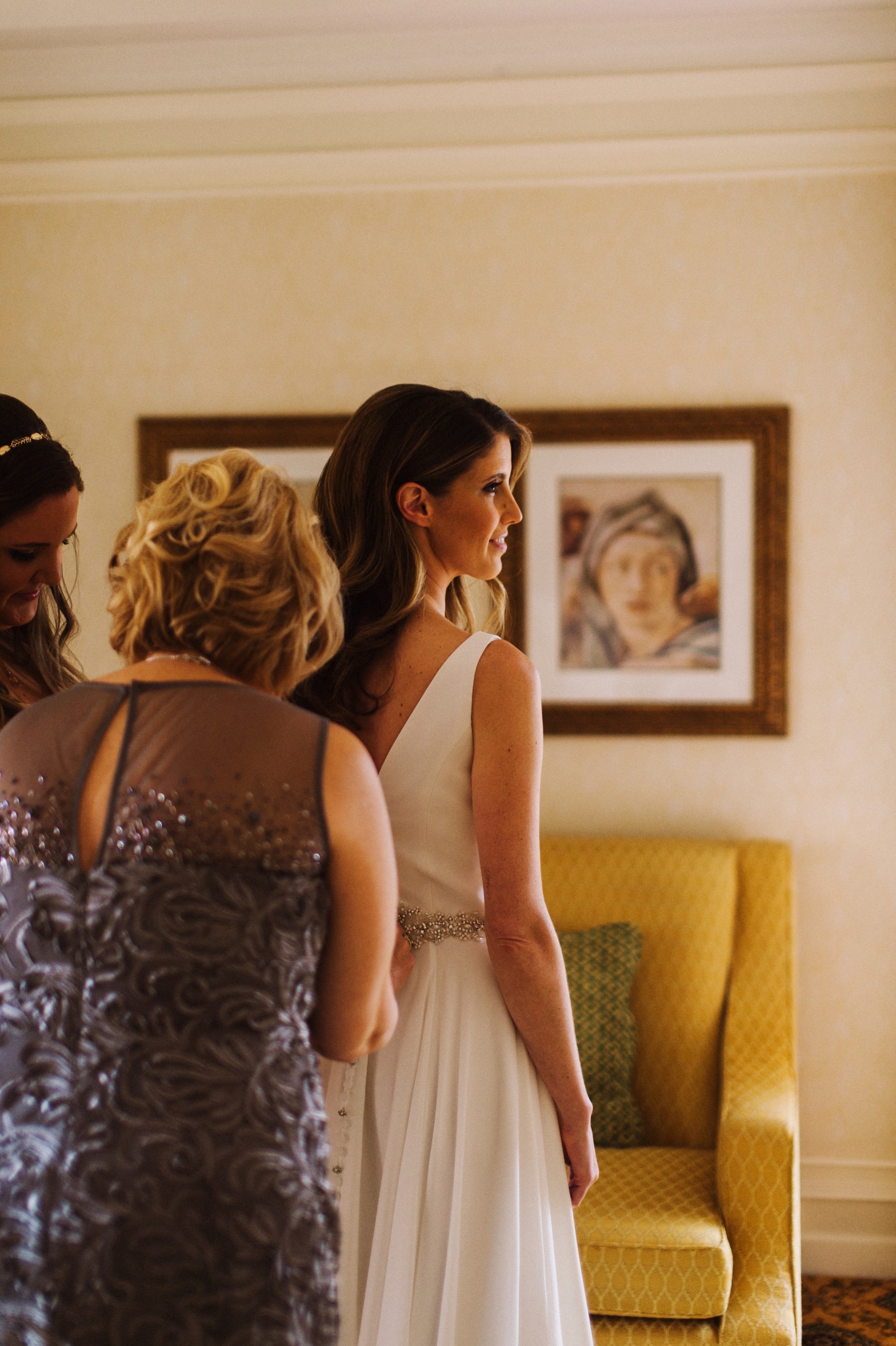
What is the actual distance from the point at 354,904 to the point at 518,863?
0.50 metres

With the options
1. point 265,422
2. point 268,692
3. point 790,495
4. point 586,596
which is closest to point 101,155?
point 265,422

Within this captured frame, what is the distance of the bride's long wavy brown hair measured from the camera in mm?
1721

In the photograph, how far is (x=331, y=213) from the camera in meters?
3.57

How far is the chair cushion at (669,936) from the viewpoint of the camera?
3.12m

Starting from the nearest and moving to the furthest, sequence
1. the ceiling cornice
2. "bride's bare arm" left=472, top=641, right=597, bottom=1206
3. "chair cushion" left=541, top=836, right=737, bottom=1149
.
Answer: "bride's bare arm" left=472, top=641, right=597, bottom=1206
"chair cushion" left=541, top=836, right=737, bottom=1149
the ceiling cornice

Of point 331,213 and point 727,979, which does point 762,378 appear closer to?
point 331,213

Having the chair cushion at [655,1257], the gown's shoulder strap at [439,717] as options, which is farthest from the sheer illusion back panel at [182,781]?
the chair cushion at [655,1257]

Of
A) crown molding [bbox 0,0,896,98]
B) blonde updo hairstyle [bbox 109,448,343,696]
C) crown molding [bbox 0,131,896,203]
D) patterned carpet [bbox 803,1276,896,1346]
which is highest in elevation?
crown molding [bbox 0,0,896,98]

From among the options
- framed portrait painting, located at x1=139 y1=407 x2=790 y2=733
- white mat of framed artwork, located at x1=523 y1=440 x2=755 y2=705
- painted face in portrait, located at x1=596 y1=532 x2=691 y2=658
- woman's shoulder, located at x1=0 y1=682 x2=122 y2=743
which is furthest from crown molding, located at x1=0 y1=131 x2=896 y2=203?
woman's shoulder, located at x1=0 y1=682 x2=122 y2=743

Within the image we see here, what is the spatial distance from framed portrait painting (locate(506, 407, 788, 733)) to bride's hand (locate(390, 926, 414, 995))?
1841 mm

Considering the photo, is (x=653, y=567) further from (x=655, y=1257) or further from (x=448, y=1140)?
(x=448, y=1140)

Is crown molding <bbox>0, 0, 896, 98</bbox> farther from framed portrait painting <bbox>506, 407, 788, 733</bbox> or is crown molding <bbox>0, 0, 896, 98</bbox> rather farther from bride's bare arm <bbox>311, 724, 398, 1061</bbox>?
bride's bare arm <bbox>311, 724, 398, 1061</bbox>

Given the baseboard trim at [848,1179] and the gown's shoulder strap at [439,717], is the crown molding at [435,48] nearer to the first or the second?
the gown's shoulder strap at [439,717]

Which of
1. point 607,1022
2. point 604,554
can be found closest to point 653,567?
point 604,554
